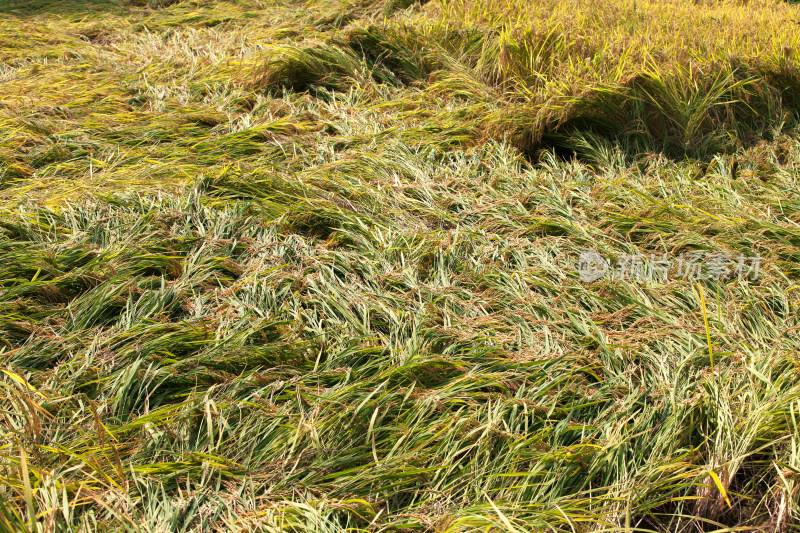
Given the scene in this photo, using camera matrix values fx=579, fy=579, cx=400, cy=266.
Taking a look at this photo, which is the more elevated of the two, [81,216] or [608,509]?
[81,216]

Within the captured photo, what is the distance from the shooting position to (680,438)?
4.89 ft

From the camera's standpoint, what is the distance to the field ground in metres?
1.38

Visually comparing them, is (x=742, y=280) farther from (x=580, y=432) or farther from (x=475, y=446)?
(x=475, y=446)

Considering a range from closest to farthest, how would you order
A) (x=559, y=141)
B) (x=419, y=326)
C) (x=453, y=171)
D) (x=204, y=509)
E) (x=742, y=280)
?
(x=204, y=509) → (x=419, y=326) → (x=742, y=280) → (x=453, y=171) → (x=559, y=141)

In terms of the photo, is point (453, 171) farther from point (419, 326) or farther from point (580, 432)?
point (580, 432)

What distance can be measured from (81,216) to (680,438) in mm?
2100

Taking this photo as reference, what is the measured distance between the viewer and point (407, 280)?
2.00 metres

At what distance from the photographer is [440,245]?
2156 millimetres

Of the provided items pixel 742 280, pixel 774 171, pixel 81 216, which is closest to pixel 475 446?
pixel 742 280

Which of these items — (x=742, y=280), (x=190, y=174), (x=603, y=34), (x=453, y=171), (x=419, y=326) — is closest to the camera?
(x=419, y=326)

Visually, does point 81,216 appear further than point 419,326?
Yes

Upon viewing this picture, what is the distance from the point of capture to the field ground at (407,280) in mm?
1383

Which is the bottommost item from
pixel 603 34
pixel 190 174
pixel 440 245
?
pixel 440 245

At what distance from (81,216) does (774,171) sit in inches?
118
